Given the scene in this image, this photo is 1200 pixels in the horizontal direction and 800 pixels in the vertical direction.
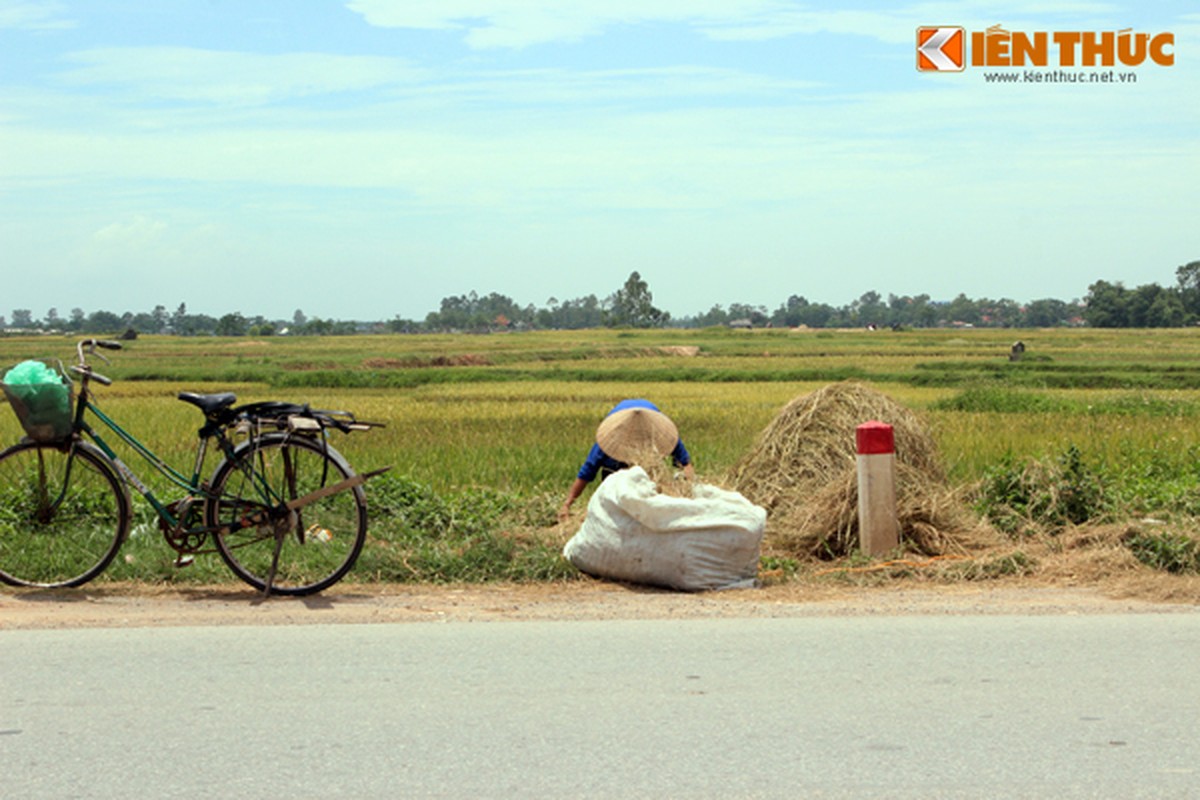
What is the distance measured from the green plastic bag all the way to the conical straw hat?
10.8ft

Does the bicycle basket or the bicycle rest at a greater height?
the bicycle basket

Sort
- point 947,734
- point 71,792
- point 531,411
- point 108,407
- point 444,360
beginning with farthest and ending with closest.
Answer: point 444,360, point 108,407, point 531,411, point 947,734, point 71,792

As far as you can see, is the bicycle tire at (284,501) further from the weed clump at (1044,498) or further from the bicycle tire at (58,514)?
the weed clump at (1044,498)

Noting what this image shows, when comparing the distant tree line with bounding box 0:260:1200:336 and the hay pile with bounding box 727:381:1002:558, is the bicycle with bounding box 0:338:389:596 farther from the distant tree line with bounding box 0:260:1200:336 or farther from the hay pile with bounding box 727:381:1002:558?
the distant tree line with bounding box 0:260:1200:336

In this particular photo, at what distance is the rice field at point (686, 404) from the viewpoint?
1264 cm

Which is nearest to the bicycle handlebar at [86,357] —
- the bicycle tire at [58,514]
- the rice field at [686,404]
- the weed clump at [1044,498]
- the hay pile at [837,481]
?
the bicycle tire at [58,514]

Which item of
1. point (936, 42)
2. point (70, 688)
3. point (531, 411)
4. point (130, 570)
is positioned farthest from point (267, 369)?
point (70, 688)

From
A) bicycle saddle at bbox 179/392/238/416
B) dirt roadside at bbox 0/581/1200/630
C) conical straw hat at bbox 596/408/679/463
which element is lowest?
dirt roadside at bbox 0/581/1200/630

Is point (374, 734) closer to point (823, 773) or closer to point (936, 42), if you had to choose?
point (823, 773)

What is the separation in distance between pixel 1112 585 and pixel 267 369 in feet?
116

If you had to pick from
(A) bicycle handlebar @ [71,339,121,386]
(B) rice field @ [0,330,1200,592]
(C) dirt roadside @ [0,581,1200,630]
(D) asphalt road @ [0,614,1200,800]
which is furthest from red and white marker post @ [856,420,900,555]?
(A) bicycle handlebar @ [71,339,121,386]

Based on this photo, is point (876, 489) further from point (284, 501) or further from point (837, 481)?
point (284, 501)

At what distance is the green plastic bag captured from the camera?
661cm

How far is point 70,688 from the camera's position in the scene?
486 centimetres
